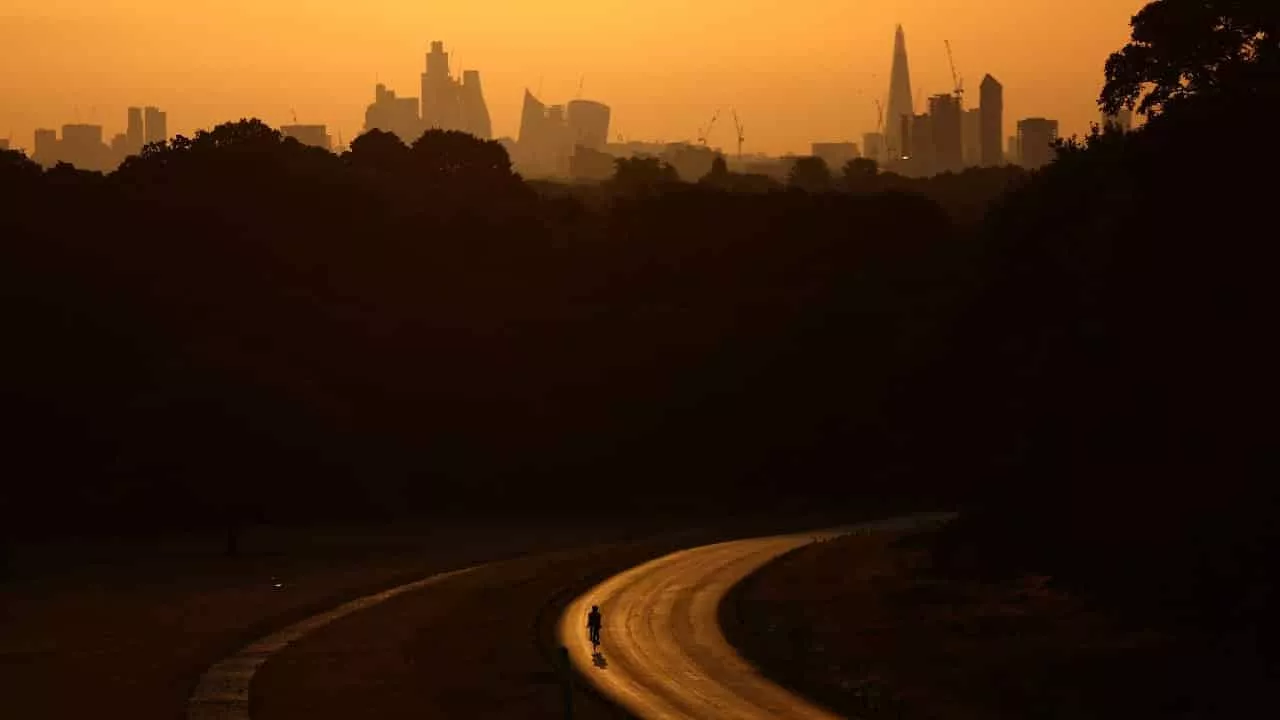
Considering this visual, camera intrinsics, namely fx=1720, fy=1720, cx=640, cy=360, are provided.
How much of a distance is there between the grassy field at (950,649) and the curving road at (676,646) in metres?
0.98

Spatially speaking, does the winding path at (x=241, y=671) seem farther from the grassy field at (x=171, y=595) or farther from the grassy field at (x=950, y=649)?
the grassy field at (x=950, y=649)

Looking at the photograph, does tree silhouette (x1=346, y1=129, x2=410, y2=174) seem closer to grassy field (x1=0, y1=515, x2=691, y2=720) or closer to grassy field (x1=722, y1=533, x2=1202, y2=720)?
grassy field (x1=0, y1=515, x2=691, y2=720)

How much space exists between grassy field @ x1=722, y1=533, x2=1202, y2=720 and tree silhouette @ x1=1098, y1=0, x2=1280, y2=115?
1708 cm

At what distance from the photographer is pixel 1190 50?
57.2 m

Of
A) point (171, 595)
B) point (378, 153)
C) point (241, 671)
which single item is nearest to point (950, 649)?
point (241, 671)

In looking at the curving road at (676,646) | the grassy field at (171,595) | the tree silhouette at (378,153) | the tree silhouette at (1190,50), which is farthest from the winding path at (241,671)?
the tree silhouette at (378,153)

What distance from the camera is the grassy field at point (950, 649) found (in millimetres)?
38375

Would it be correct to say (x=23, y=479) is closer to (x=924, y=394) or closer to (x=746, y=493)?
(x=746, y=493)

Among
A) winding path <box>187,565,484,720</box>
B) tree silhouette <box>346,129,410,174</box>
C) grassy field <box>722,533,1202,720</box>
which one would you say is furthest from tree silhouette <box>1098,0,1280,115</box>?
tree silhouette <box>346,129,410,174</box>

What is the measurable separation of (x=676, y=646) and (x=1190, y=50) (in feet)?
87.3

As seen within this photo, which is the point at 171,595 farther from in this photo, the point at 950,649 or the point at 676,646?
the point at 950,649

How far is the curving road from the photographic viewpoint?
38844 millimetres

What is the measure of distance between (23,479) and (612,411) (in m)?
38.3

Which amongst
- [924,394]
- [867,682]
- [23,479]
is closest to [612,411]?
[924,394]
